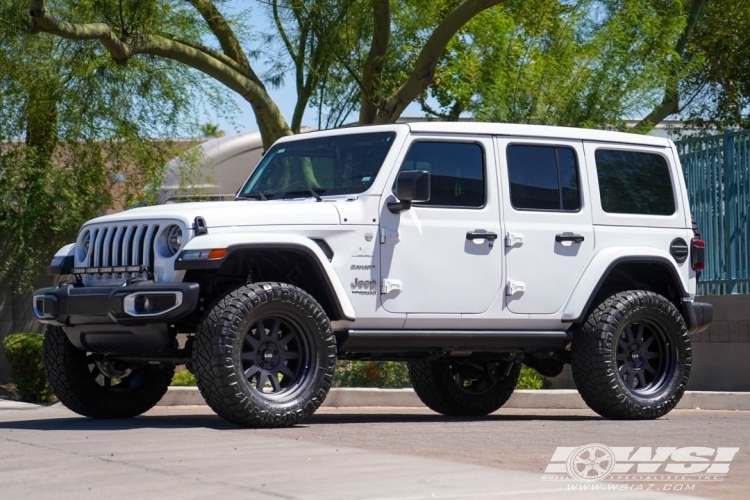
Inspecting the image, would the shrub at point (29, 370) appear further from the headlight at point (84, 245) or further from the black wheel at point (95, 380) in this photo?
the headlight at point (84, 245)

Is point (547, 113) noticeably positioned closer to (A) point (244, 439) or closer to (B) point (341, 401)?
(B) point (341, 401)

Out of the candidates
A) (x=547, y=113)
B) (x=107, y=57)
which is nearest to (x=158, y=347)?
(x=107, y=57)

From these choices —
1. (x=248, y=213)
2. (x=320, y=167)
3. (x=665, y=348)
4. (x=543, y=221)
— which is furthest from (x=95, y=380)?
(x=665, y=348)

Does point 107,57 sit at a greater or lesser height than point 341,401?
greater

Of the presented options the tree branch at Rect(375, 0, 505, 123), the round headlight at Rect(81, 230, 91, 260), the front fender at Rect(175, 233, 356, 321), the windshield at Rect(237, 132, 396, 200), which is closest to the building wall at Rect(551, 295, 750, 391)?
the tree branch at Rect(375, 0, 505, 123)

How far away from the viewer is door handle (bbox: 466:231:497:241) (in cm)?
905

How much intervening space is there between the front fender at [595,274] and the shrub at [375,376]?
5139 millimetres

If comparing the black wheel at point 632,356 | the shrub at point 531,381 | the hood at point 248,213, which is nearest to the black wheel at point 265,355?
the hood at point 248,213

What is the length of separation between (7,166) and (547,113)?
6668 millimetres

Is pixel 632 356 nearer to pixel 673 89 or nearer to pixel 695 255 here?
pixel 695 255

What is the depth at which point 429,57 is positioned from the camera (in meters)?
14.2

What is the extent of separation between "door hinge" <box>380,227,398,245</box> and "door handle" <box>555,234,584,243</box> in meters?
1.42

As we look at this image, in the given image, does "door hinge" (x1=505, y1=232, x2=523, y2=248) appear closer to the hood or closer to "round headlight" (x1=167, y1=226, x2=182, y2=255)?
the hood

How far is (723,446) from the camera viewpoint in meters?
7.48
